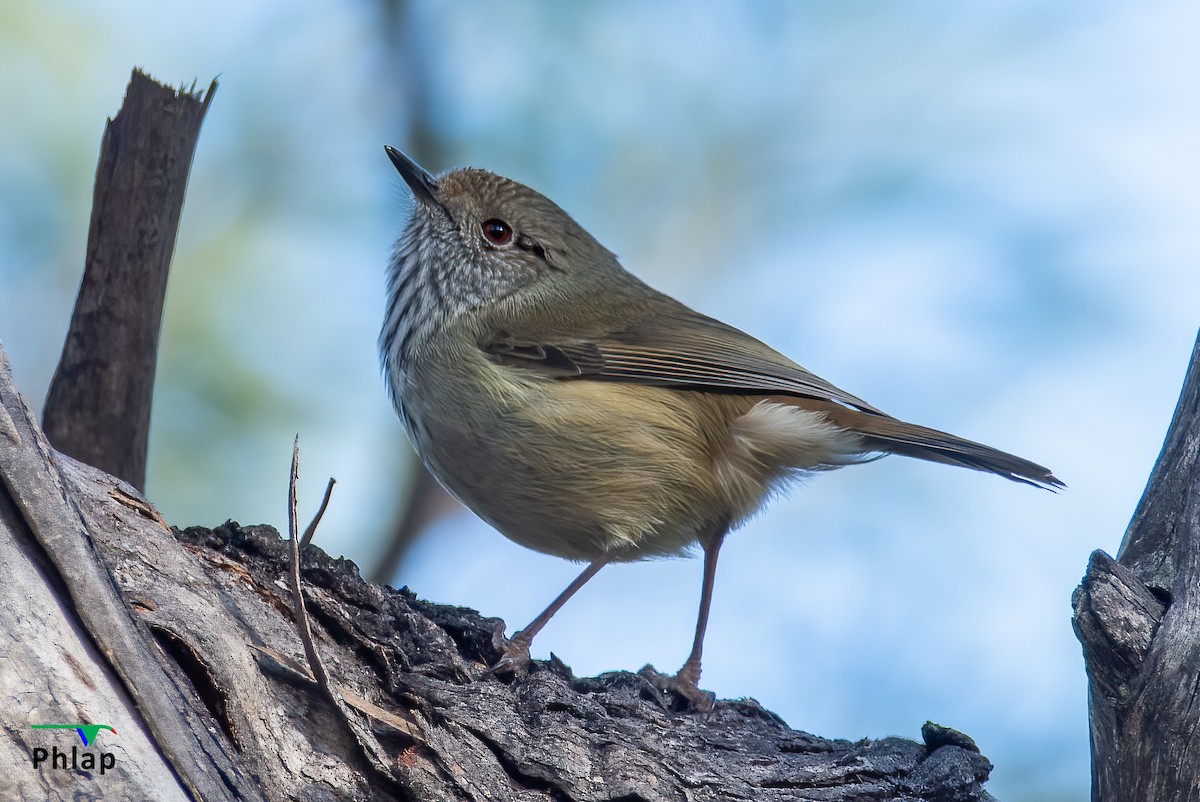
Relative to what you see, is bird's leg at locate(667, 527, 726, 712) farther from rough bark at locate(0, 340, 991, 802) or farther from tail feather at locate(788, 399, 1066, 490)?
tail feather at locate(788, 399, 1066, 490)

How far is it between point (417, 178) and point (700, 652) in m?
2.30

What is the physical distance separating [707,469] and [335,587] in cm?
153

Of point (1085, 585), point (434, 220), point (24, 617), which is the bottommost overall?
point (24, 617)

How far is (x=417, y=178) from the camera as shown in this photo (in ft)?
15.0

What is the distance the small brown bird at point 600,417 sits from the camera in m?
3.68

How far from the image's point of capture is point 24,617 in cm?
192

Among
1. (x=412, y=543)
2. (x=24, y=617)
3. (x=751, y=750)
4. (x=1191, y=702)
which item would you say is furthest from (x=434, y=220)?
(x=1191, y=702)

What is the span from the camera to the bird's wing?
155 inches

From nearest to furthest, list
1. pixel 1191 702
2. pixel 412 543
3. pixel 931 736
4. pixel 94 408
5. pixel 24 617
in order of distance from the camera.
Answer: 1. pixel 24 617
2. pixel 1191 702
3. pixel 931 736
4. pixel 94 408
5. pixel 412 543

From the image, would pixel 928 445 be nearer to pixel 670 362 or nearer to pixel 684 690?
pixel 670 362

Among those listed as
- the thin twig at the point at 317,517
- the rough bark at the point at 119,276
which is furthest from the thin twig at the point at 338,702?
the rough bark at the point at 119,276

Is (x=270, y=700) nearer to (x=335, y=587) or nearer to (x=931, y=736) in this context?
(x=335, y=587)

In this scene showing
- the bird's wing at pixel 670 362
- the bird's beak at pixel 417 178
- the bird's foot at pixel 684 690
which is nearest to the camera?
the bird's foot at pixel 684 690

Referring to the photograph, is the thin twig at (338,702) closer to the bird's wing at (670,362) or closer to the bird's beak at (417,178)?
the bird's wing at (670,362)
